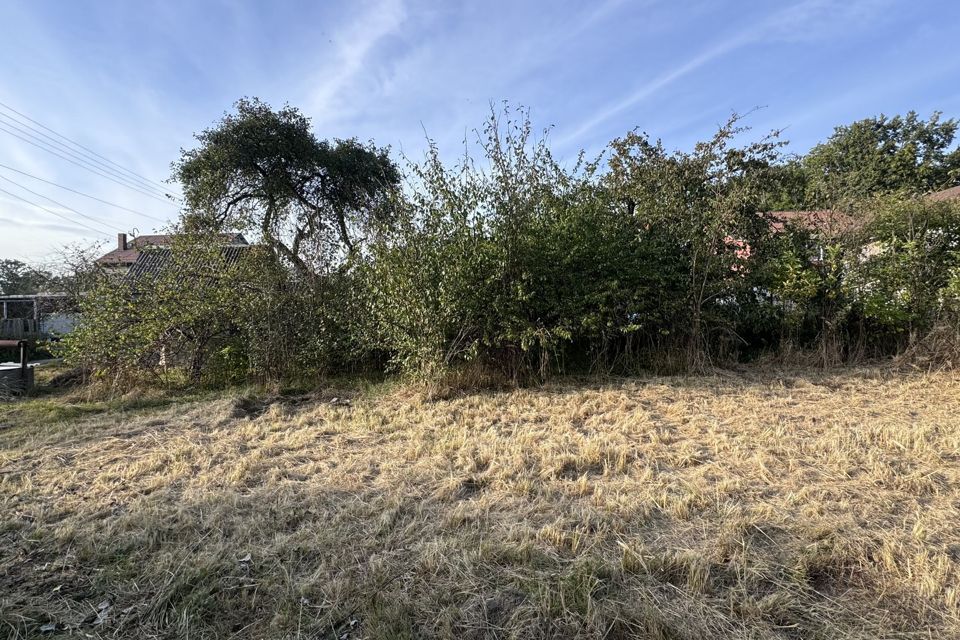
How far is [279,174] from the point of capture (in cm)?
1240

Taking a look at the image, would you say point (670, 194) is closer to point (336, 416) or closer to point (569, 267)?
point (569, 267)

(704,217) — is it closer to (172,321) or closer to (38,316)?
(172,321)

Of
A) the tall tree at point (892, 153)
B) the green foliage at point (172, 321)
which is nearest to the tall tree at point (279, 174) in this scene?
the green foliage at point (172, 321)

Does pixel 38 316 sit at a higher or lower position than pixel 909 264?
higher

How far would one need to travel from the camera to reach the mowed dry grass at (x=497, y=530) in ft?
6.22

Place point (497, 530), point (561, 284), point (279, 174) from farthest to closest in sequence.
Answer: point (279, 174), point (561, 284), point (497, 530)

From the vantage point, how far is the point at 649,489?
3.01 meters

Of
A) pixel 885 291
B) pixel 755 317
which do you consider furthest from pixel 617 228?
pixel 885 291

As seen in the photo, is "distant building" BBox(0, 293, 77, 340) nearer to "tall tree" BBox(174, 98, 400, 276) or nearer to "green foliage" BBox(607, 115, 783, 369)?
"tall tree" BBox(174, 98, 400, 276)

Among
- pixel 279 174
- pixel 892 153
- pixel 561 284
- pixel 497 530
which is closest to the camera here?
pixel 497 530

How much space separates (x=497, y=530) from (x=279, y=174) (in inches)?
494

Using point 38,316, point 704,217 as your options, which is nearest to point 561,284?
point 704,217

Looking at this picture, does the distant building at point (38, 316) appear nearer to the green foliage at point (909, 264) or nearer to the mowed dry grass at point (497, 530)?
the mowed dry grass at point (497, 530)

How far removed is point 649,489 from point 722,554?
2.60ft
